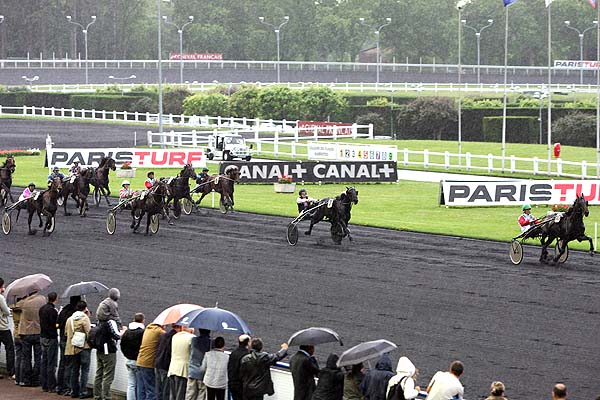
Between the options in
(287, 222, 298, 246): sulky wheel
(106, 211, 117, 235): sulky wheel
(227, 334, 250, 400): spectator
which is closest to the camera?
(227, 334, 250, 400): spectator

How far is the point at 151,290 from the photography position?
23.9 m

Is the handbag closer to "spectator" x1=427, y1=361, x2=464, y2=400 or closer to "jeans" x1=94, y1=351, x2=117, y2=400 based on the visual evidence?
"jeans" x1=94, y1=351, x2=117, y2=400

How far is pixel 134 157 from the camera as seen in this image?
5156cm

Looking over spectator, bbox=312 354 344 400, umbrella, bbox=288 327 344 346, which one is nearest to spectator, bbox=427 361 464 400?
spectator, bbox=312 354 344 400

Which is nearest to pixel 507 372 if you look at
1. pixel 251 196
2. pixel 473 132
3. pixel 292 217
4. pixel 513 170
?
pixel 292 217

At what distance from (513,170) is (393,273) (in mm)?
24268

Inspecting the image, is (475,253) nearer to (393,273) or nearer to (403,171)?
(393,273)

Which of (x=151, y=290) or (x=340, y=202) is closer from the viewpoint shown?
(x=151, y=290)

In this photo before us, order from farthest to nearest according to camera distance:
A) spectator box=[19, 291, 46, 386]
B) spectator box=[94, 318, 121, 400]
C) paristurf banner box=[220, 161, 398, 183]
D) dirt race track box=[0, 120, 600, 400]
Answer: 1. paristurf banner box=[220, 161, 398, 183]
2. dirt race track box=[0, 120, 600, 400]
3. spectator box=[19, 291, 46, 386]
4. spectator box=[94, 318, 121, 400]

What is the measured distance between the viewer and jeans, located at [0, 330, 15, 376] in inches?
679

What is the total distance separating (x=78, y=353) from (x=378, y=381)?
16.1 feet

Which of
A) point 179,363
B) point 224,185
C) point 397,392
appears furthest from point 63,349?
point 224,185

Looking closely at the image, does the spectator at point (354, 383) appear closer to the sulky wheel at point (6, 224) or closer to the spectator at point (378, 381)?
the spectator at point (378, 381)

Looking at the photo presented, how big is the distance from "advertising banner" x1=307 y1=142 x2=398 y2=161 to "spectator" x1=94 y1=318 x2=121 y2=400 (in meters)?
35.4
